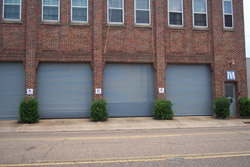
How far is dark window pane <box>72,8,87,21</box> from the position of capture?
16.2 meters

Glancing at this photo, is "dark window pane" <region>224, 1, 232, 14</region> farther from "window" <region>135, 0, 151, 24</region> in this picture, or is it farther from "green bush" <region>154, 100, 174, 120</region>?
"green bush" <region>154, 100, 174, 120</region>

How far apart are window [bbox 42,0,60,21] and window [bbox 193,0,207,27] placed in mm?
9942

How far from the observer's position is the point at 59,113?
1566 cm

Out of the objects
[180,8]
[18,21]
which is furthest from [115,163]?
[180,8]

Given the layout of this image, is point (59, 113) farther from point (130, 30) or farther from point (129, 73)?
point (130, 30)

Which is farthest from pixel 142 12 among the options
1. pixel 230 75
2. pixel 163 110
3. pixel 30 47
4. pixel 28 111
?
pixel 28 111

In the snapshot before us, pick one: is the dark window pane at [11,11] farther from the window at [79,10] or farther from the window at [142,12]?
the window at [142,12]

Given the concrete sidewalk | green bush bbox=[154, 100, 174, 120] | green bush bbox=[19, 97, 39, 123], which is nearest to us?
the concrete sidewalk

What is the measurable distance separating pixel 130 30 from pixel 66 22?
4.39 meters

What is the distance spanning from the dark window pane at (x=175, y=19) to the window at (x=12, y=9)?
10.6 metres

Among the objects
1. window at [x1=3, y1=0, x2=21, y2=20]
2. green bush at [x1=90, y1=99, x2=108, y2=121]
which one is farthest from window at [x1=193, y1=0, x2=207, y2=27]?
window at [x1=3, y1=0, x2=21, y2=20]

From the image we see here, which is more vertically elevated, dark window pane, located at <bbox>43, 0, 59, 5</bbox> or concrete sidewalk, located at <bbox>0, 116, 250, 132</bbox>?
dark window pane, located at <bbox>43, 0, 59, 5</bbox>

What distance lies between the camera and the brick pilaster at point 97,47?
51.2 feet

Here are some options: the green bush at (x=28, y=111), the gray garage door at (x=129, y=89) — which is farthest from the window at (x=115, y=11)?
the green bush at (x=28, y=111)
